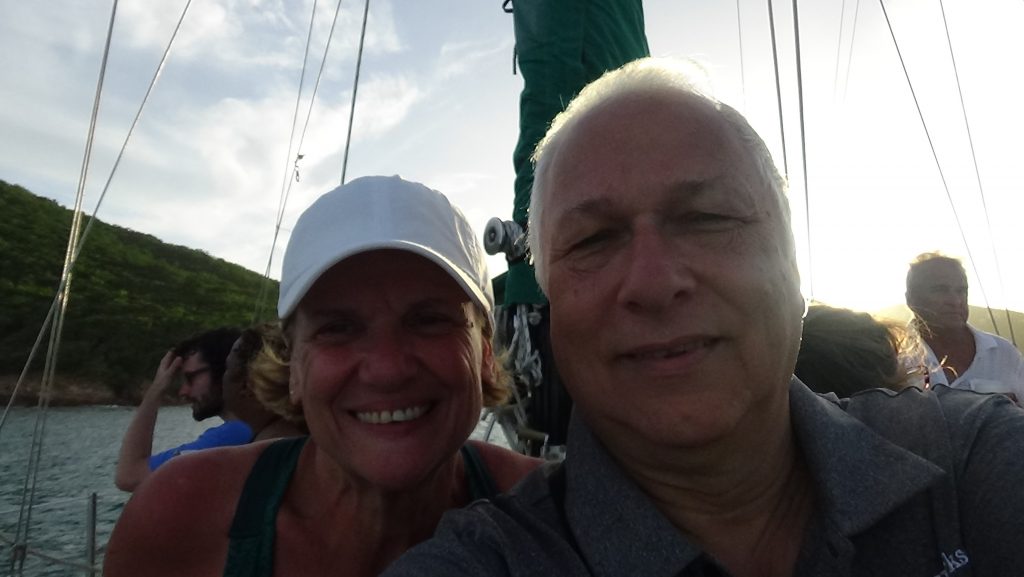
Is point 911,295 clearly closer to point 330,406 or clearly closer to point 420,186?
point 420,186

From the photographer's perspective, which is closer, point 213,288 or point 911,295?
point 911,295

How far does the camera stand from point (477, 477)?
5.91 feet

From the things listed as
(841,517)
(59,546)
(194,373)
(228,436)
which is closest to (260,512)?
(841,517)

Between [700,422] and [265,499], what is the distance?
1.11m

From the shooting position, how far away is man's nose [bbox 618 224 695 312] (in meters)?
1.01

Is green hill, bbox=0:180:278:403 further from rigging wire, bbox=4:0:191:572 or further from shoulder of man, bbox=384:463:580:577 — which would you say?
shoulder of man, bbox=384:463:580:577

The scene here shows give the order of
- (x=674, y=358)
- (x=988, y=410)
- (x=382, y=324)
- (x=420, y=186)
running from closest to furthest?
(x=674, y=358)
(x=988, y=410)
(x=382, y=324)
(x=420, y=186)

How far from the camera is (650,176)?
108cm

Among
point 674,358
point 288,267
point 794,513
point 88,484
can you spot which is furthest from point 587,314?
point 88,484

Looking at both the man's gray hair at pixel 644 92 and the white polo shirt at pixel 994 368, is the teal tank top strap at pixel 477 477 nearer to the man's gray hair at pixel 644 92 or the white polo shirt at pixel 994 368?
the man's gray hair at pixel 644 92

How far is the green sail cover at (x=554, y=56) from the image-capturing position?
2.42m

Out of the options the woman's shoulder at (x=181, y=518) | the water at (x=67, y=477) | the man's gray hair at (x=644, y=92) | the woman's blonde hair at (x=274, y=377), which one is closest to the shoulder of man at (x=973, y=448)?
the man's gray hair at (x=644, y=92)

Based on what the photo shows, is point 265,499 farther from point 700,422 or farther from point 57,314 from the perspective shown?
point 57,314

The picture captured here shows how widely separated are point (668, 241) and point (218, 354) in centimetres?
368
